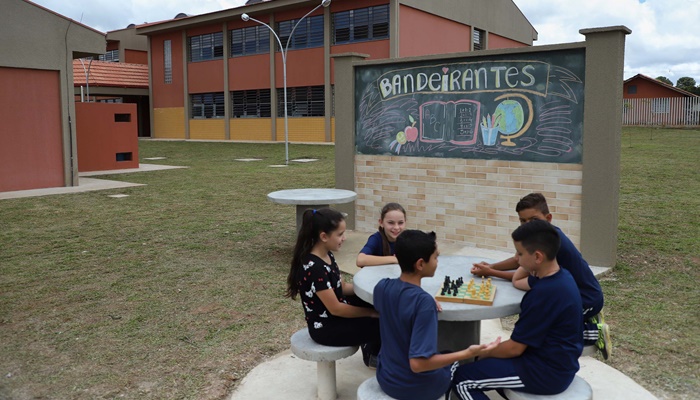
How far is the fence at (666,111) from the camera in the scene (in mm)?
37156

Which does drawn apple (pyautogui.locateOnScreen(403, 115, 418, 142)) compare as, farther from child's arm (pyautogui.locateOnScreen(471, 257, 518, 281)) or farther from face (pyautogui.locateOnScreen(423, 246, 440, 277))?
face (pyautogui.locateOnScreen(423, 246, 440, 277))

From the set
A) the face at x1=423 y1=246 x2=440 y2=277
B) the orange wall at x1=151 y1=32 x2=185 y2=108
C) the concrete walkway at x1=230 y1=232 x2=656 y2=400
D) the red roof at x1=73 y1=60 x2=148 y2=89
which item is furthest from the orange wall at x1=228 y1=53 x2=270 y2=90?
the face at x1=423 y1=246 x2=440 y2=277

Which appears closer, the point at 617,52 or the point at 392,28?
the point at 617,52

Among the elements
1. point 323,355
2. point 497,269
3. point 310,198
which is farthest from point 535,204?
point 310,198

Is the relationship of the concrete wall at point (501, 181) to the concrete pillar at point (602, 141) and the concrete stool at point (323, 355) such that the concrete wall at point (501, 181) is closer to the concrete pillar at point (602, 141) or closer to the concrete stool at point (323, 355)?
the concrete pillar at point (602, 141)

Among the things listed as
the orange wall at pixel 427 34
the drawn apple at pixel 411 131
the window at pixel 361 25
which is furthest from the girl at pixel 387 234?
the window at pixel 361 25

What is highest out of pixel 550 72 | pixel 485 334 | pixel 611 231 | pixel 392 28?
pixel 392 28

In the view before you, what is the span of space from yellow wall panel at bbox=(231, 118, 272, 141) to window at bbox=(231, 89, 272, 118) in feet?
1.02

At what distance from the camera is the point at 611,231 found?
24.1 feet

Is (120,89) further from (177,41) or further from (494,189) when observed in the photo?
(494,189)

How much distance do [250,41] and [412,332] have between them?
118 feet

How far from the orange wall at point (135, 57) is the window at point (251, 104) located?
45.1 feet

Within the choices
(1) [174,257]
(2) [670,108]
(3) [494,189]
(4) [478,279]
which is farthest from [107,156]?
(2) [670,108]

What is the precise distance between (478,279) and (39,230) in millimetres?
8802
